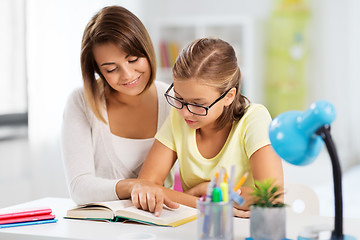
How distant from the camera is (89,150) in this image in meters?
1.76

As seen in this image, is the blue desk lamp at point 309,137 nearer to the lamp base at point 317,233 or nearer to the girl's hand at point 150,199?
the lamp base at point 317,233

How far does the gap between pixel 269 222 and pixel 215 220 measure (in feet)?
0.37

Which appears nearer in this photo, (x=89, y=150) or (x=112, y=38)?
(x=112, y=38)

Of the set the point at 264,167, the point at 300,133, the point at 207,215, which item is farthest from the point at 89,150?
the point at 300,133

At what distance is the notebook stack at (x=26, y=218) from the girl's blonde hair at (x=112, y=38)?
473 mm

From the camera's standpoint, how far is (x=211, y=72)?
4.80 feet

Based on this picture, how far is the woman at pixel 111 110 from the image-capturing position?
65.0 inches

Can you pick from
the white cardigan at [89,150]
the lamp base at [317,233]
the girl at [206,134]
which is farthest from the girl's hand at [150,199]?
the lamp base at [317,233]

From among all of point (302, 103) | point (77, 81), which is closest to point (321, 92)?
point (302, 103)

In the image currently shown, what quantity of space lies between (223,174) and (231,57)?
0.50m

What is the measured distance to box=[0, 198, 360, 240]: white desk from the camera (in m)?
1.23

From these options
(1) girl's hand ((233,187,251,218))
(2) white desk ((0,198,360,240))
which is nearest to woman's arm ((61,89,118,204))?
(2) white desk ((0,198,360,240))

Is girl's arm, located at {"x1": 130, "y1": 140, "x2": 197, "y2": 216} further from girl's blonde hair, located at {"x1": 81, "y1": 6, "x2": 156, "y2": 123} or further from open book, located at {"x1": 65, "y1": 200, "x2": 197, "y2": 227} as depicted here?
girl's blonde hair, located at {"x1": 81, "y1": 6, "x2": 156, "y2": 123}

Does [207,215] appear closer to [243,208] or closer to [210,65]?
[243,208]
